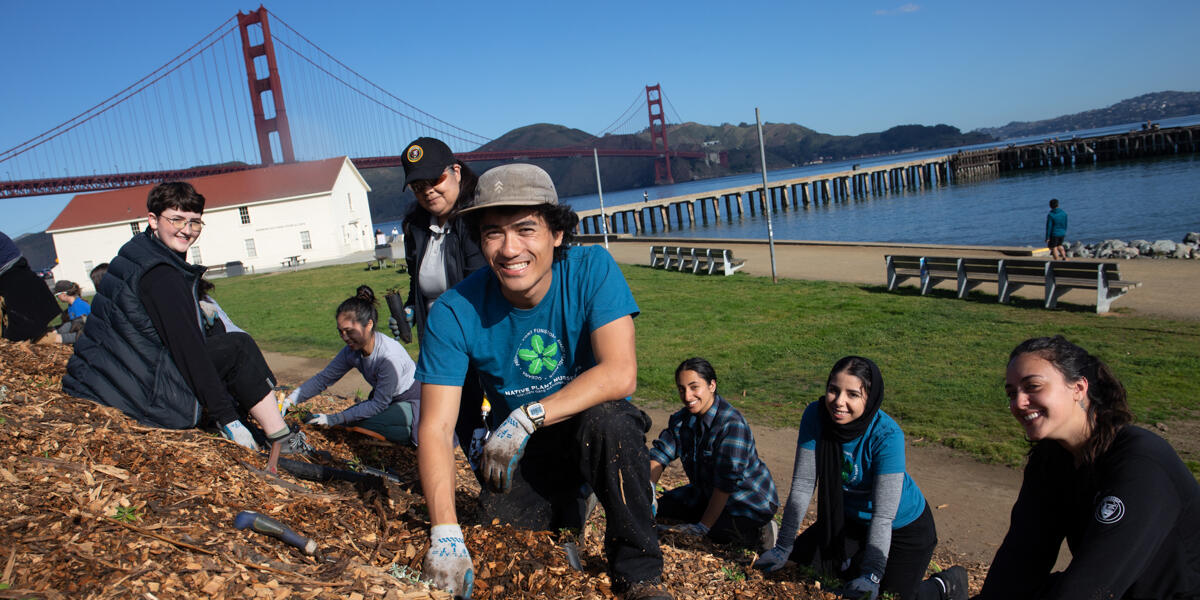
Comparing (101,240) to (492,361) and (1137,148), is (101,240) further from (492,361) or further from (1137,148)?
(1137,148)

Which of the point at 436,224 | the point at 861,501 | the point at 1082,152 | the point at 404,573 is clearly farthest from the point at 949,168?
the point at 404,573

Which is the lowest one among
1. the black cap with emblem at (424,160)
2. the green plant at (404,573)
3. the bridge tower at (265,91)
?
the green plant at (404,573)

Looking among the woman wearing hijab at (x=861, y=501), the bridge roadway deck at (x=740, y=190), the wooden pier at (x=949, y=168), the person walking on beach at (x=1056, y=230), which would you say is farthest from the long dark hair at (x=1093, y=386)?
the wooden pier at (x=949, y=168)

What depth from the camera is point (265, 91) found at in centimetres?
6788

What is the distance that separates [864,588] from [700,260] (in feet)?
59.1

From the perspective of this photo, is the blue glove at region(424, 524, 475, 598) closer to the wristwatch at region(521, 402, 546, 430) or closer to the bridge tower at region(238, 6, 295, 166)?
the wristwatch at region(521, 402, 546, 430)

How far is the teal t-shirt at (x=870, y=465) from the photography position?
366 centimetres

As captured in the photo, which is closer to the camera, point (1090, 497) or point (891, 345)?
point (1090, 497)

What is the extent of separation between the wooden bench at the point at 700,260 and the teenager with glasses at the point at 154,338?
1676cm

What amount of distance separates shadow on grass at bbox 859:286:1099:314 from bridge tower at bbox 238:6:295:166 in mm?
56653

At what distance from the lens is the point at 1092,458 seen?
8.38ft

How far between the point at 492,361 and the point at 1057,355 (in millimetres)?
2046

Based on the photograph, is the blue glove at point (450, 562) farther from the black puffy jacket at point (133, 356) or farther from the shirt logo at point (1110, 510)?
the black puffy jacket at point (133, 356)

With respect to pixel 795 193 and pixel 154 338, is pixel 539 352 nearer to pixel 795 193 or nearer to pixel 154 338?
pixel 154 338
